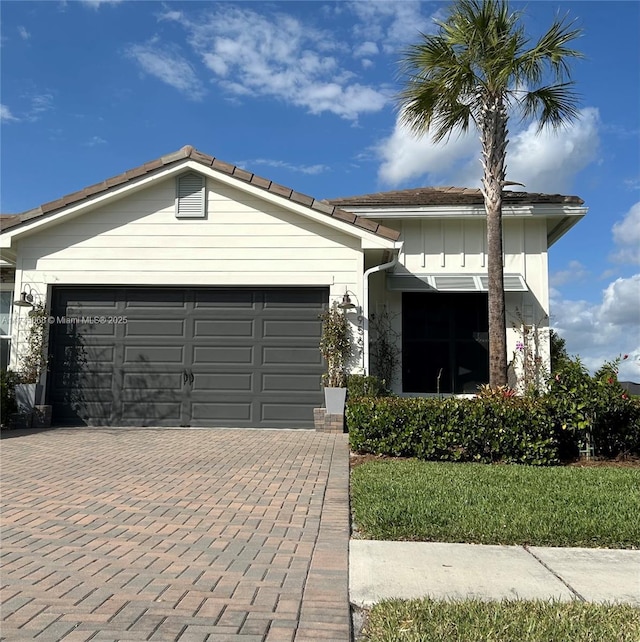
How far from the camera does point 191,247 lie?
11016 mm

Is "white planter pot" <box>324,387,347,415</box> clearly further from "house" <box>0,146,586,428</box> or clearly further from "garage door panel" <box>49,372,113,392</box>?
"garage door panel" <box>49,372,113,392</box>

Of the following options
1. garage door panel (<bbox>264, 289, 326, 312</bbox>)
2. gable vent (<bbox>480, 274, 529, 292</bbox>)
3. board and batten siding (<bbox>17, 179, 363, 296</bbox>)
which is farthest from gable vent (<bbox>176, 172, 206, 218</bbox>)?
gable vent (<bbox>480, 274, 529, 292</bbox>)

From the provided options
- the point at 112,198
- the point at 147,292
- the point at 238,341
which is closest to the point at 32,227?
the point at 112,198

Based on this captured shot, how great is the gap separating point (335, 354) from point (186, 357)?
2962 millimetres

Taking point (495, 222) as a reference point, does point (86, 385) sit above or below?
below

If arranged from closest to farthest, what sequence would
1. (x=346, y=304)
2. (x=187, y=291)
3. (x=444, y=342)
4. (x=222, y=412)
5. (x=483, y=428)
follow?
(x=483, y=428)
(x=346, y=304)
(x=222, y=412)
(x=187, y=291)
(x=444, y=342)

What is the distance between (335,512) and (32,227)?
883cm

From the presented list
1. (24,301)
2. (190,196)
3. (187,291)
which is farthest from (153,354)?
(190,196)

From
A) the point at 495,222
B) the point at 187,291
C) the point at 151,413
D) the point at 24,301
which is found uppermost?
the point at 495,222

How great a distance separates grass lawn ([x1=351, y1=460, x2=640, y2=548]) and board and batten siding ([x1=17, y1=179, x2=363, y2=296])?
497 centimetres

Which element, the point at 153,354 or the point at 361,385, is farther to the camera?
the point at 153,354

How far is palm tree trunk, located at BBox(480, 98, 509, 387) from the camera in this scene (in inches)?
396

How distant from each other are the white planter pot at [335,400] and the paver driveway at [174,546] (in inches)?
84.5

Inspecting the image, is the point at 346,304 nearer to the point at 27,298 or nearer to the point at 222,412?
the point at 222,412
